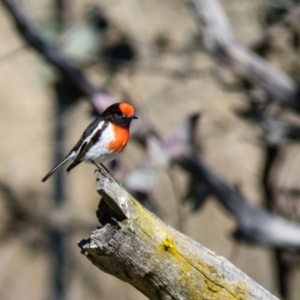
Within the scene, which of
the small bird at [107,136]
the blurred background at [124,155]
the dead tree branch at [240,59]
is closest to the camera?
the small bird at [107,136]

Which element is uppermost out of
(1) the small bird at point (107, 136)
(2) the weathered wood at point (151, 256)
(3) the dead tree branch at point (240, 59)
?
(3) the dead tree branch at point (240, 59)

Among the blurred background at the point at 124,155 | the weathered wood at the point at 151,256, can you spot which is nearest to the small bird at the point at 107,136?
the weathered wood at the point at 151,256

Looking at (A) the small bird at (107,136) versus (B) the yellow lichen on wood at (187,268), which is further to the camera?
(A) the small bird at (107,136)

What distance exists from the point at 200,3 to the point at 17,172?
4.24 metres

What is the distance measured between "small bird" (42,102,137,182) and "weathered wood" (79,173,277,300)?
1276 mm

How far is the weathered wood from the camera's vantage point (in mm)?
2631

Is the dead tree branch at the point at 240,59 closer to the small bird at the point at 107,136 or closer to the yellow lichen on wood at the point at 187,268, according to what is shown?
the small bird at the point at 107,136

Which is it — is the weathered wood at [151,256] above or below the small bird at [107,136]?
below

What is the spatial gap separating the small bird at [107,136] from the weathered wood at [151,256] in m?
1.28

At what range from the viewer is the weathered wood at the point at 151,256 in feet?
8.63

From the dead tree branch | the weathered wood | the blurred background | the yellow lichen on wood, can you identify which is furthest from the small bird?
the blurred background

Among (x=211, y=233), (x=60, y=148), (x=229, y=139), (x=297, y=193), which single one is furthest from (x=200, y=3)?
(x=211, y=233)

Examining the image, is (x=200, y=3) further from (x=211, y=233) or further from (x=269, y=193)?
(x=211, y=233)

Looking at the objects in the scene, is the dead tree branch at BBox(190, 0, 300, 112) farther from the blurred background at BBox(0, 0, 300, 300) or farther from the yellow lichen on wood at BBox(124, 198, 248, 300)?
the yellow lichen on wood at BBox(124, 198, 248, 300)
